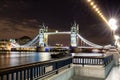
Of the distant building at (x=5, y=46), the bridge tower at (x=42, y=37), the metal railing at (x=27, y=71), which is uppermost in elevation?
the bridge tower at (x=42, y=37)

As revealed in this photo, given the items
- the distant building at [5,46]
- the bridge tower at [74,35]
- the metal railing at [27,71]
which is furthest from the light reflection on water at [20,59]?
the metal railing at [27,71]

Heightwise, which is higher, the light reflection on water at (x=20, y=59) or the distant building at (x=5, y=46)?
the distant building at (x=5, y=46)

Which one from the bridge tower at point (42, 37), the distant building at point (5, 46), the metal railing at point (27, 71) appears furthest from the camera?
the distant building at point (5, 46)

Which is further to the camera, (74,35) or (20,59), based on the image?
(74,35)

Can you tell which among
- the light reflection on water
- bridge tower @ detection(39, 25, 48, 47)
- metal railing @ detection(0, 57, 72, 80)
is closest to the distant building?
bridge tower @ detection(39, 25, 48, 47)

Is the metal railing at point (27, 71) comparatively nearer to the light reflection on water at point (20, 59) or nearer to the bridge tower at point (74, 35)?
the light reflection on water at point (20, 59)

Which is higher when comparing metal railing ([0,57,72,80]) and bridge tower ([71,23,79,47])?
bridge tower ([71,23,79,47])

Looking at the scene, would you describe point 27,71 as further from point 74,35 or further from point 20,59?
point 74,35

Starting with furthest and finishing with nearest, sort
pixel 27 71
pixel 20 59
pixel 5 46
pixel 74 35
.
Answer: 1. pixel 5 46
2. pixel 74 35
3. pixel 20 59
4. pixel 27 71

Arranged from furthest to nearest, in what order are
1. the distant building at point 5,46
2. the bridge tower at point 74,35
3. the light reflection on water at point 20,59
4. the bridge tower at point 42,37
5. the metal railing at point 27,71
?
the distant building at point 5,46 < the bridge tower at point 42,37 < the bridge tower at point 74,35 < the light reflection on water at point 20,59 < the metal railing at point 27,71

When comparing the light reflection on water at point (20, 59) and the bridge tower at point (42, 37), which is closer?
the light reflection on water at point (20, 59)

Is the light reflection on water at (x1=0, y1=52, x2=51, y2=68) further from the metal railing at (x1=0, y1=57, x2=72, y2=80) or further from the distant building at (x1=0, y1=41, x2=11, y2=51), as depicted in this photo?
the metal railing at (x1=0, y1=57, x2=72, y2=80)

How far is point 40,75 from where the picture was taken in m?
9.46

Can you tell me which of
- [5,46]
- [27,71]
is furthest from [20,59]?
[27,71]
